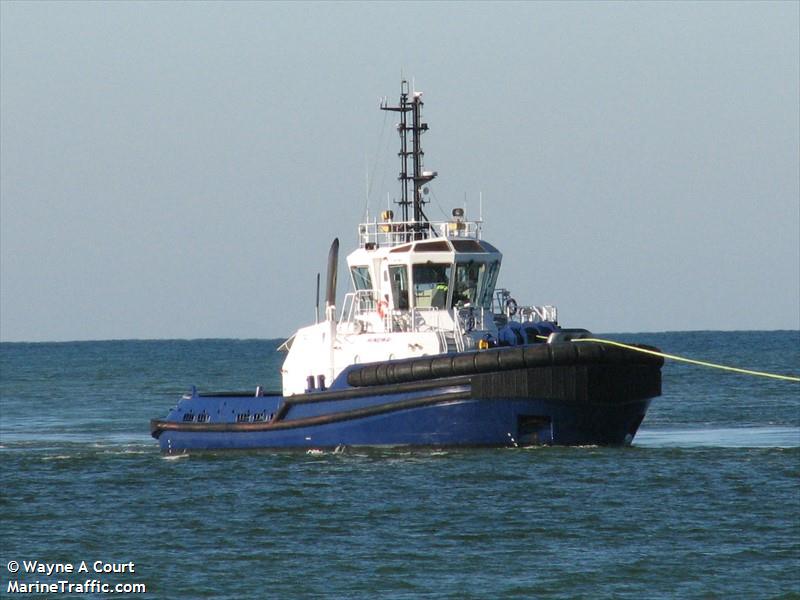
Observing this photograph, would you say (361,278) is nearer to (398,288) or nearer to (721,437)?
(398,288)

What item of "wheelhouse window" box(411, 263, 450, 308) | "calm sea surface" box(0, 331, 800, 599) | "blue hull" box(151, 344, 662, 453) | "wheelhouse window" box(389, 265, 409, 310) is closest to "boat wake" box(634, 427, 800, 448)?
"calm sea surface" box(0, 331, 800, 599)

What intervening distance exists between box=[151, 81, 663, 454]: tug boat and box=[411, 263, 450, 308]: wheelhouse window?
2 centimetres

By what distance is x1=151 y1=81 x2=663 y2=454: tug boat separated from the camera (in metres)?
28.0

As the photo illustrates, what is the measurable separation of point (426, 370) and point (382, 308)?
3.23m

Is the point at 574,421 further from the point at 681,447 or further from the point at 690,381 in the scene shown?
the point at 690,381

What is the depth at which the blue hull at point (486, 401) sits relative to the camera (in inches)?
1094

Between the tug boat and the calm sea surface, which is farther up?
the tug boat

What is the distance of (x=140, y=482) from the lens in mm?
29141

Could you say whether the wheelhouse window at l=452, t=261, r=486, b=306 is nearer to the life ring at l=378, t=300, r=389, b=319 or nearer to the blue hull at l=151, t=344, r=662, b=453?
the life ring at l=378, t=300, r=389, b=319

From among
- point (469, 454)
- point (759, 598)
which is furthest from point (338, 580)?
point (469, 454)

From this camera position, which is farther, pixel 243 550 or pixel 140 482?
pixel 140 482

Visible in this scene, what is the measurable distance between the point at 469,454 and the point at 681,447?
606 centimetres

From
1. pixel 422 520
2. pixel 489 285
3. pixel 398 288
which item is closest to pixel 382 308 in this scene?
pixel 398 288

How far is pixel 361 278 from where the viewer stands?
1268 inches
